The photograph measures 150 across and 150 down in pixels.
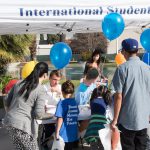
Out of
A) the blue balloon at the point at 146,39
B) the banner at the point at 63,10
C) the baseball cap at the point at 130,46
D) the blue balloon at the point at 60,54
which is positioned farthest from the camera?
the blue balloon at the point at 146,39

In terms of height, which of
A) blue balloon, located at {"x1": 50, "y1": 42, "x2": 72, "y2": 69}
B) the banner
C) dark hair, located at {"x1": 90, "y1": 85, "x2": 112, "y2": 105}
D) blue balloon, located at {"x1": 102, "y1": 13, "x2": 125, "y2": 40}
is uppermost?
the banner

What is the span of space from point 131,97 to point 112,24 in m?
2.48

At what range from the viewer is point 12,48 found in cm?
1338

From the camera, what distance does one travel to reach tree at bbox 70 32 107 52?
136ft

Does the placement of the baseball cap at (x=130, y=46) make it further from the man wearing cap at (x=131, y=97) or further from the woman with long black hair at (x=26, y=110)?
the woman with long black hair at (x=26, y=110)

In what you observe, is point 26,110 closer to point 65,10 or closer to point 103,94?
point 103,94

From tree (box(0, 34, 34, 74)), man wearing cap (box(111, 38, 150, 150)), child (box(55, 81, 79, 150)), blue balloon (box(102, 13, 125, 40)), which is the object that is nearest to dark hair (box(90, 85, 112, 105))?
child (box(55, 81, 79, 150))

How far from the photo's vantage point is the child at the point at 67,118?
4910 mm

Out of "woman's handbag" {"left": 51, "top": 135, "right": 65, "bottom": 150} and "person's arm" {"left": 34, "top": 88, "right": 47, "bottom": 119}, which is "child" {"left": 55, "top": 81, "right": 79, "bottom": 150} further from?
"person's arm" {"left": 34, "top": 88, "right": 47, "bottom": 119}

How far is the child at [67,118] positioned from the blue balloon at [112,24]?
1.86m

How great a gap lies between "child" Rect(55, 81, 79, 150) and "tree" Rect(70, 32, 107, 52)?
3520 cm

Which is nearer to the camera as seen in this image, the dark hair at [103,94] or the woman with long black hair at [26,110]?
the woman with long black hair at [26,110]

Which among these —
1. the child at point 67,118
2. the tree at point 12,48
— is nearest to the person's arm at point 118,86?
the child at point 67,118

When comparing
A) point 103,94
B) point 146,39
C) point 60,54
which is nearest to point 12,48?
point 60,54
